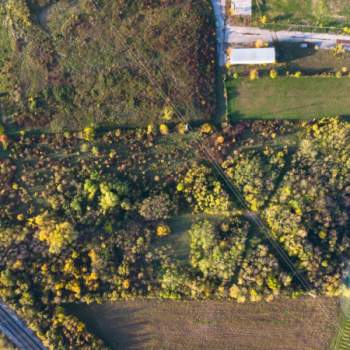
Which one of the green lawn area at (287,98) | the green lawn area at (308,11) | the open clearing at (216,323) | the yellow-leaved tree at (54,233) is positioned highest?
the green lawn area at (308,11)

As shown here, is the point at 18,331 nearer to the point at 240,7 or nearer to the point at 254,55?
the point at 254,55

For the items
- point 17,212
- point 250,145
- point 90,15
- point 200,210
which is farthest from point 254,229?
point 90,15

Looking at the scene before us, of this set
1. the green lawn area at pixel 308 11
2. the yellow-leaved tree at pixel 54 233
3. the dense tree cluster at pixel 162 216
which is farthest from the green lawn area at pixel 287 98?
the yellow-leaved tree at pixel 54 233

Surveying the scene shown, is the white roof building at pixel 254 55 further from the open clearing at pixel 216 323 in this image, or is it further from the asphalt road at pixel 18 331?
the asphalt road at pixel 18 331

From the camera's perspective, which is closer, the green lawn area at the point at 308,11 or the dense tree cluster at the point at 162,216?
the dense tree cluster at the point at 162,216

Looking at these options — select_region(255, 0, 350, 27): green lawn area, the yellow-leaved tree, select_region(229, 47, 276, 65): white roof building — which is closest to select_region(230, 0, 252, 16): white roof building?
select_region(255, 0, 350, 27): green lawn area

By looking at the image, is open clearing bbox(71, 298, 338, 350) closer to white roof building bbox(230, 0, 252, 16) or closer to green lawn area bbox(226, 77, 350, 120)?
green lawn area bbox(226, 77, 350, 120)

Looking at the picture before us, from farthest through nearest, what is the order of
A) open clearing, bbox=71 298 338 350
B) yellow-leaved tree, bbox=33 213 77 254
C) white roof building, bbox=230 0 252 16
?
white roof building, bbox=230 0 252 16 < open clearing, bbox=71 298 338 350 < yellow-leaved tree, bbox=33 213 77 254
